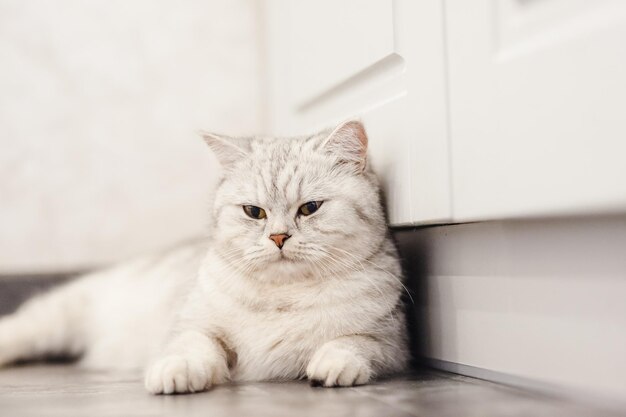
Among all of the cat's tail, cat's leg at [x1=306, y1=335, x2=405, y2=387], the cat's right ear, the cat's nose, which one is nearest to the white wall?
the cat's tail

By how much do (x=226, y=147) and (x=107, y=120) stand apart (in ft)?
3.23

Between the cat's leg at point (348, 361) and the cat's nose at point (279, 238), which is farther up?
the cat's nose at point (279, 238)

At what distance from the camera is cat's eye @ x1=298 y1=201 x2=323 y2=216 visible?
5.17 feet

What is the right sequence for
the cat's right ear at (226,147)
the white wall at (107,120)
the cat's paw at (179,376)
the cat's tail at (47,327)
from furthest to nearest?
the white wall at (107,120)
the cat's tail at (47,327)
the cat's right ear at (226,147)
the cat's paw at (179,376)

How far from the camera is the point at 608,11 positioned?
3.35 feet

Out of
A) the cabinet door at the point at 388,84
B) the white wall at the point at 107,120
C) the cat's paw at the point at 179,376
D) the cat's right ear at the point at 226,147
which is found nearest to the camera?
the cat's paw at the point at 179,376

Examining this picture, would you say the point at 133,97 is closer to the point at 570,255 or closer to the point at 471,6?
the point at 471,6

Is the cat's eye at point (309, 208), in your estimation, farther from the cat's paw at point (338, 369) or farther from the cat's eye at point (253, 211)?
the cat's paw at point (338, 369)

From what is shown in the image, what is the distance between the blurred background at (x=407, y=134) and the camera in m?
1.13

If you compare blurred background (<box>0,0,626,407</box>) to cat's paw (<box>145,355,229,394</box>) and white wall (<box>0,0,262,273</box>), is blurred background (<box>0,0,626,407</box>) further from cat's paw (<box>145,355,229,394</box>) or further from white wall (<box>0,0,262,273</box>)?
cat's paw (<box>145,355,229,394</box>)

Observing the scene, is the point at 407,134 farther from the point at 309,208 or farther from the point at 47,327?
the point at 47,327

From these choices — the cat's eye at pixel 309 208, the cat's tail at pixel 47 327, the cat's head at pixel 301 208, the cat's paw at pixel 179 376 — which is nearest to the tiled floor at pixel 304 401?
the cat's paw at pixel 179 376

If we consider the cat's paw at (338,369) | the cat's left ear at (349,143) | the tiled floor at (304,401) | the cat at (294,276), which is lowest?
the tiled floor at (304,401)

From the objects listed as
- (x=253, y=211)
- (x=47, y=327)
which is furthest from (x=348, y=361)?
(x=47, y=327)
